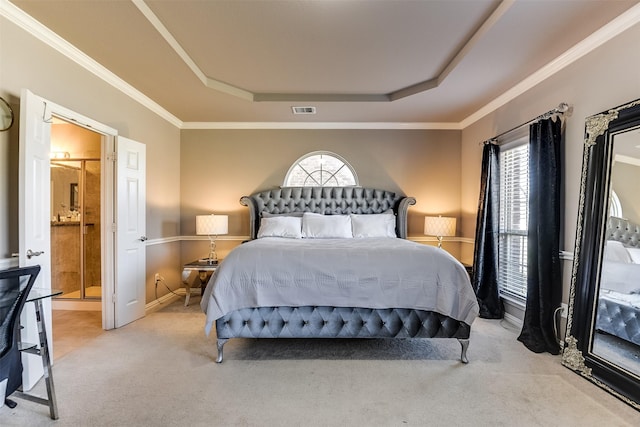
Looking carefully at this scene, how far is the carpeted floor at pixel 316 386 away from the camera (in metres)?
1.91

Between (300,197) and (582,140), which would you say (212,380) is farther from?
(582,140)

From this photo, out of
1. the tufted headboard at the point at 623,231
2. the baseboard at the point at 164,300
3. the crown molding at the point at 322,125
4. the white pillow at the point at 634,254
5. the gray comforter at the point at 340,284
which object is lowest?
the baseboard at the point at 164,300

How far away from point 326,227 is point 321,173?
1159mm

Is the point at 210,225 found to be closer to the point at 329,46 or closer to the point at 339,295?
the point at 339,295

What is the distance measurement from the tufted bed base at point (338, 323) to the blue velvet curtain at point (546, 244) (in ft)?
2.89

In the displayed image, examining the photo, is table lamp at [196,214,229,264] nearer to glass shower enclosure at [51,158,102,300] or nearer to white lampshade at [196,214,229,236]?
white lampshade at [196,214,229,236]

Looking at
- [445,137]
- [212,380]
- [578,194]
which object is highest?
[445,137]

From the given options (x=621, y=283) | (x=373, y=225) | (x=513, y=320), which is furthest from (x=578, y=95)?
(x=373, y=225)

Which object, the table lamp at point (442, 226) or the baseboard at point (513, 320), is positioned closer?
the baseboard at point (513, 320)

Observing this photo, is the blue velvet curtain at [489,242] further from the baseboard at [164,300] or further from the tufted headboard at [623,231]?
the baseboard at [164,300]

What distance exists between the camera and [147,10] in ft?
7.67

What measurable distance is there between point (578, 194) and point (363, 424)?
2669mm

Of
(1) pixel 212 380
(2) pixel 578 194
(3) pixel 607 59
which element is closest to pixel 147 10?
(1) pixel 212 380

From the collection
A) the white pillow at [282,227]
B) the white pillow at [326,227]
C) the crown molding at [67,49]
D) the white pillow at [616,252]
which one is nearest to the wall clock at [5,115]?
the crown molding at [67,49]
